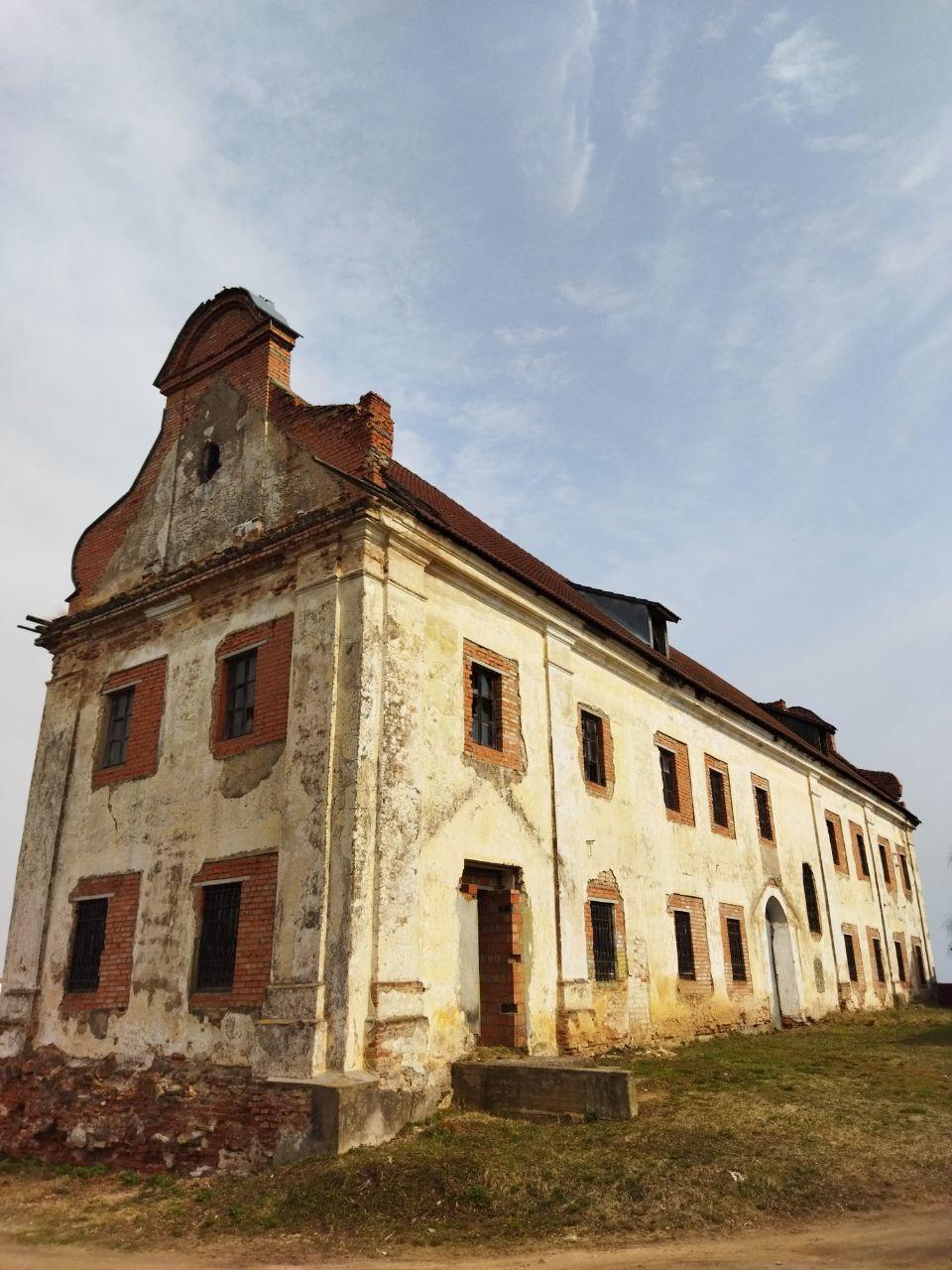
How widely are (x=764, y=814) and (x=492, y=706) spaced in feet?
35.2

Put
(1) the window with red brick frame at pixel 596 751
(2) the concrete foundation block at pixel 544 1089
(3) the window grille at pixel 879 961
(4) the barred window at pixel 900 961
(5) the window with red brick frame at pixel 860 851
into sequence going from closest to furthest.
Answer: (2) the concrete foundation block at pixel 544 1089 → (1) the window with red brick frame at pixel 596 751 → (3) the window grille at pixel 879 961 → (5) the window with red brick frame at pixel 860 851 → (4) the barred window at pixel 900 961

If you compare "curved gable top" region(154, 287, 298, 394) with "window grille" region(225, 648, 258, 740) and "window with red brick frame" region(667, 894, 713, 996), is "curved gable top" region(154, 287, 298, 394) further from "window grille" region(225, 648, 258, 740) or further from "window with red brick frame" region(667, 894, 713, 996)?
"window with red brick frame" region(667, 894, 713, 996)

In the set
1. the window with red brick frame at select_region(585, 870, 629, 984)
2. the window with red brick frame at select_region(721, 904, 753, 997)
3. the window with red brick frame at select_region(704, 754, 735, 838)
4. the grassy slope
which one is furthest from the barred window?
the grassy slope

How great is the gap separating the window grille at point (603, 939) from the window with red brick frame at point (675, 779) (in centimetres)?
300

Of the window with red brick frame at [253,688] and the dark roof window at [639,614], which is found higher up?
the dark roof window at [639,614]

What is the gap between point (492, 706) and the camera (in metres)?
12.2

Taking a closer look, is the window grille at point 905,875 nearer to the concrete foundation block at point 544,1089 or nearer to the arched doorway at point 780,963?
the arched doorway at point 780,963

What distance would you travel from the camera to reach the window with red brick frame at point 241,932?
955 cm

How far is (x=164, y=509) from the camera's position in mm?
13375

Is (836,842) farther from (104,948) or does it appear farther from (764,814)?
(104,948)

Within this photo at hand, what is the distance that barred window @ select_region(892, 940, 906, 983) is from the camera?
2753cm

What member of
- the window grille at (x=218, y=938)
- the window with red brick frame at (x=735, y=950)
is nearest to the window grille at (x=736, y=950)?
the window with red brick frame at (x=735, y=950)

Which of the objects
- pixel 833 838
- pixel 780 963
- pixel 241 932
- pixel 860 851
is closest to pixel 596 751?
pixel 241 932

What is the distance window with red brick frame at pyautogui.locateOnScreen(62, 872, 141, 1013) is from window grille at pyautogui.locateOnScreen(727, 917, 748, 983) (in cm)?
1097
